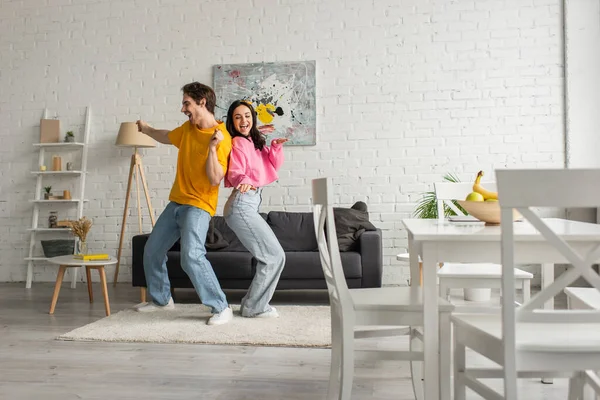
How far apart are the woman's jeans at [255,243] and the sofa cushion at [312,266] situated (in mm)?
702

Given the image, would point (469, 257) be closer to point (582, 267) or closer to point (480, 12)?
point (582, 267)

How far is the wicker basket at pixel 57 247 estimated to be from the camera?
619 cm

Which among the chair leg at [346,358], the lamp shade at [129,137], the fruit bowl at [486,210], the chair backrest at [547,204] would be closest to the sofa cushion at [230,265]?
the lamp shade at [129,137]

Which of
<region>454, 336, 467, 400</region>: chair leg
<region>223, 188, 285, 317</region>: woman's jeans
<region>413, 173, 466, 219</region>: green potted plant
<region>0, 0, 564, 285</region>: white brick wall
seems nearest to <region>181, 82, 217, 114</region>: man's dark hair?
<region>223, 188, 285, 317</region>: woman's jeans

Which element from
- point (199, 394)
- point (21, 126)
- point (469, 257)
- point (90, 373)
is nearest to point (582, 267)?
point (469, 257)

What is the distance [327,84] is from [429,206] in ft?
5.39

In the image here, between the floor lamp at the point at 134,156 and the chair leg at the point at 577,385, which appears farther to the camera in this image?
the floor lamp at the point at 134,156

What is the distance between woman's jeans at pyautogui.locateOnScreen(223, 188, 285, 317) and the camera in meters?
4.11

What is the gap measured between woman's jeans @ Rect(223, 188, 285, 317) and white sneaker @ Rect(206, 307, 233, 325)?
0.19m

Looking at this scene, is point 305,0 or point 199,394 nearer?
point 199,394

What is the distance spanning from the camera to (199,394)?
2590 millimetres

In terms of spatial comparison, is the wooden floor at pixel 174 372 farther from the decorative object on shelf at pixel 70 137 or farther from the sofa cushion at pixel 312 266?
the decorative object on shelf at pixel 70 137

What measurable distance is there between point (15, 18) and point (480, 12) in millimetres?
4971

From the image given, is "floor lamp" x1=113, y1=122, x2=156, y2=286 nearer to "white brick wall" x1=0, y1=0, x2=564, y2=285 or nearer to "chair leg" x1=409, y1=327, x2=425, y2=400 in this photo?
"white brick wall" x1=0, y1=0, x2=564, y2=285
